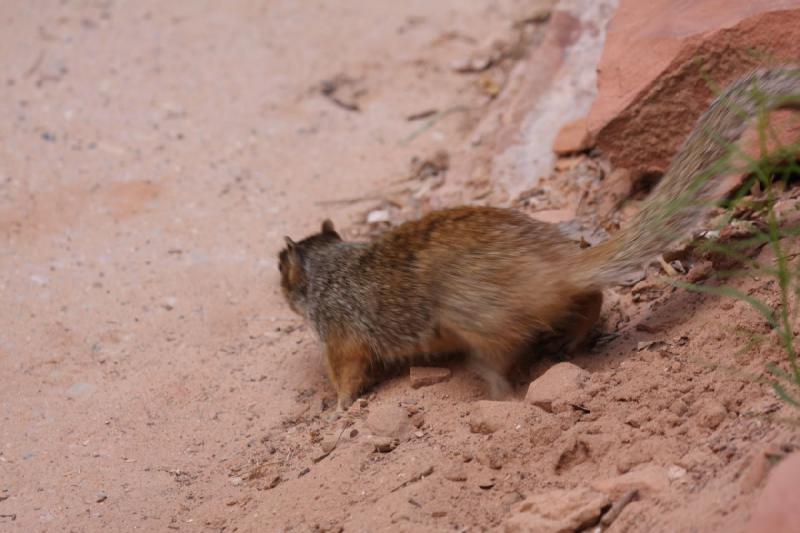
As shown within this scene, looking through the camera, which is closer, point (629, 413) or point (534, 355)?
point (629, 413)

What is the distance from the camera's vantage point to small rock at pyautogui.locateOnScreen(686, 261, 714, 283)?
4840 mm

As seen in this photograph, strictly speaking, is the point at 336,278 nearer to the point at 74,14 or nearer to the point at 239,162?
the point at 239,162

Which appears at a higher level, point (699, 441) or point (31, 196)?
point (31, 196)

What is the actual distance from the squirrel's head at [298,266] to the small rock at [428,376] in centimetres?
100

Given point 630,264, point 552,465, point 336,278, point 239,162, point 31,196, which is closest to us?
point 552,465

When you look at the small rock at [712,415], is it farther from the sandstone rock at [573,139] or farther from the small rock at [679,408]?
the sandstone rock at [573,139]

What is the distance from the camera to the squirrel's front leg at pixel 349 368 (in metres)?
5.39

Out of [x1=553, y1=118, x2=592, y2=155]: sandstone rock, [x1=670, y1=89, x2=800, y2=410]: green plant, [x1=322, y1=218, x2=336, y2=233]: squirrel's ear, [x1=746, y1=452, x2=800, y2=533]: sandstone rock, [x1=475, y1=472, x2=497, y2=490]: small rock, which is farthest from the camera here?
[x1=553, y1=118, x2=592, y2=155]: sandstone rock

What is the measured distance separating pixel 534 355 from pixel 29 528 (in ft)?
8.48

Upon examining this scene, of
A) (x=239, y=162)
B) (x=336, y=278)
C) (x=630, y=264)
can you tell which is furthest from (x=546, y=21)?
(x=630, y=264)

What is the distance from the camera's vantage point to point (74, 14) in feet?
33.8

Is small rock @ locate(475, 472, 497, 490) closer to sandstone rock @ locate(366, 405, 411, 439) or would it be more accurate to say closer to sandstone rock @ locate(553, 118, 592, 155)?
sandstone rock @ locate(366, 405, 411, 439)

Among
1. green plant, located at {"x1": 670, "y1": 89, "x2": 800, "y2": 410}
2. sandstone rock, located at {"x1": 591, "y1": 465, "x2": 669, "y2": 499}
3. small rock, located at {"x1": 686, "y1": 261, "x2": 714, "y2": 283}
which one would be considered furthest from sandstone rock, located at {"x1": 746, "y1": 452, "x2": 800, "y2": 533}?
small rock, located at {"x1": 686, "y1": 261, "x2": 714, "y2": 283}

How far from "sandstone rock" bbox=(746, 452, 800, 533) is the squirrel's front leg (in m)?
2.85
